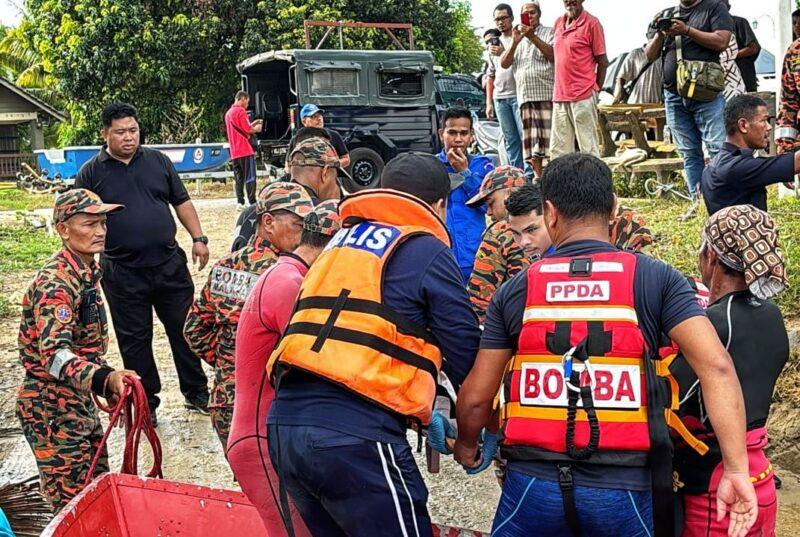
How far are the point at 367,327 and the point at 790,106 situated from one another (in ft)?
14.1

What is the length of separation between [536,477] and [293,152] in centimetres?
321

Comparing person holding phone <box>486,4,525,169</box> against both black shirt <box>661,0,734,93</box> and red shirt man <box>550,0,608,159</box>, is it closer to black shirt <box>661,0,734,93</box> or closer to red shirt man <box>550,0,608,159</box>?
red shirt man <box>550,0,608,159</box>

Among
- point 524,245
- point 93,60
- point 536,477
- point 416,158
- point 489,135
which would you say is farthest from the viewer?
point 93,60

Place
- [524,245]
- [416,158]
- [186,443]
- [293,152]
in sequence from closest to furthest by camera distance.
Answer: [416,158] < [524,245] < [293,152] < [186,443]

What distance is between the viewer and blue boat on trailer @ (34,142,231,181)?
22.4 m

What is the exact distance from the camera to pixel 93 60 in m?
25.7

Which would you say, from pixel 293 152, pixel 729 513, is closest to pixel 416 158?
pixel 729 513

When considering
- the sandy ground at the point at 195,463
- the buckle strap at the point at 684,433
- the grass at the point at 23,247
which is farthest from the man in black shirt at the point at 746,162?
the grass at the point at 23,247

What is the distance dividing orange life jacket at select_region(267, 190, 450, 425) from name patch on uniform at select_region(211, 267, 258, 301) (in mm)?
1554

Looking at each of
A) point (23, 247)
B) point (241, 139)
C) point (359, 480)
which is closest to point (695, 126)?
point (359, 480)

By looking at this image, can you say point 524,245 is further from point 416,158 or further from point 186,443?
point 186,443

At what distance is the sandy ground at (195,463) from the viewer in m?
4.61

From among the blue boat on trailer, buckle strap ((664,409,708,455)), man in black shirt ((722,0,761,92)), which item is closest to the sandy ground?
buckle strap ((664,409,708,455))

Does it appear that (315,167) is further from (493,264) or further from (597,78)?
(597,78)
